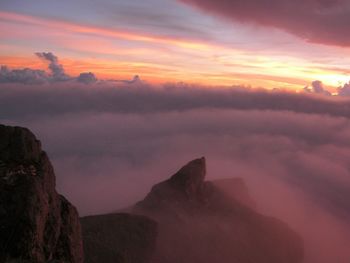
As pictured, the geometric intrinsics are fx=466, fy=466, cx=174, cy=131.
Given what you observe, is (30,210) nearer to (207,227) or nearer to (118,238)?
(118,238)

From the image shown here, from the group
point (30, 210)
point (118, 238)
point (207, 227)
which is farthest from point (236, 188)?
point (30, 210)

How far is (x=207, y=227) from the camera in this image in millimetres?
88125

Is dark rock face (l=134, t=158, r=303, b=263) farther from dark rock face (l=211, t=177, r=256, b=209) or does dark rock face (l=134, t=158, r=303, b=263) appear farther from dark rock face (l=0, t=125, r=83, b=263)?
dark rock face (l=0, t=125, r=83, b=263)

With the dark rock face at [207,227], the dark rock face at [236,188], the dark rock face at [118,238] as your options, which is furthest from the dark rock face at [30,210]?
the dark rock face at [236,188]

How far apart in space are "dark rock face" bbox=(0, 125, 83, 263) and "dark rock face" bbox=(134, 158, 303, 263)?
4329cm

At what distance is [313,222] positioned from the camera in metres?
174

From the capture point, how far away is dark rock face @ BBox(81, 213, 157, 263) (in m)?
54.3

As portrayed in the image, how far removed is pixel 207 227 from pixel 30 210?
66.2m

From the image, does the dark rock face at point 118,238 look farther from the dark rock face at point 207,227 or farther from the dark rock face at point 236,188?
the dark rock face at point 236,188

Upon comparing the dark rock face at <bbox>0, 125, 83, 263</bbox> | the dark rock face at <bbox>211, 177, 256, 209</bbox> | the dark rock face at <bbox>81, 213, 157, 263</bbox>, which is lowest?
the dark rock face at <bbox>211, 177, 256, 209</bbox>

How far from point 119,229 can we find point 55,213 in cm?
3781

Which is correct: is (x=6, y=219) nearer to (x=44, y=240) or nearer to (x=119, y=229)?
(x=44, y=240)

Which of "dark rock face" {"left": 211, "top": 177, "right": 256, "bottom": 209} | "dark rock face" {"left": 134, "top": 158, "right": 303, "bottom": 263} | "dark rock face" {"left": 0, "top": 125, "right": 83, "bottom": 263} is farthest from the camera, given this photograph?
"dark rock face" {"left": 211, "top": 177, "right": 256, "bottom": 209}

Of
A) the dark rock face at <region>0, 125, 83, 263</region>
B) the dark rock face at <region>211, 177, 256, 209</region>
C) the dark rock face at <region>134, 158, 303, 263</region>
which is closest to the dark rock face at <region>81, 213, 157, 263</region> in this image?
the dark rock face at <region>134, 158, 303, 263</region>
